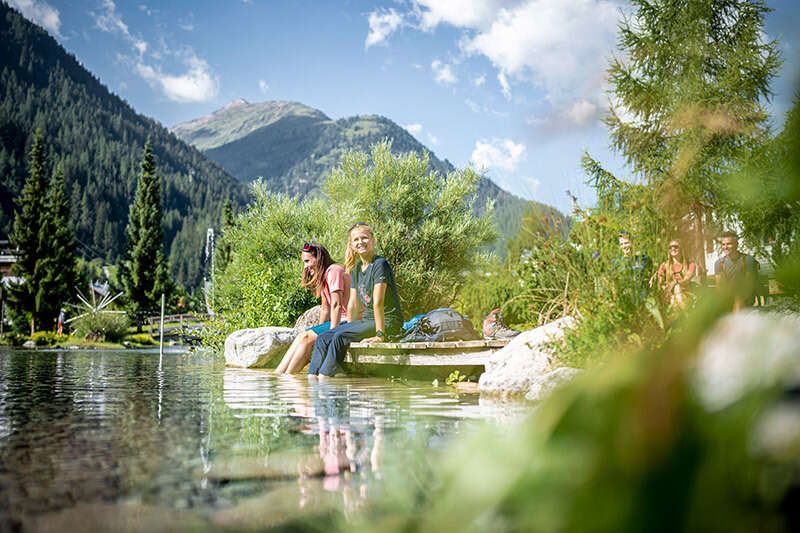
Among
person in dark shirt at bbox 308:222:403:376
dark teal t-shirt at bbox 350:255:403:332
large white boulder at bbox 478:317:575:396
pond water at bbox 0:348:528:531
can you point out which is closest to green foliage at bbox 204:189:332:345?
person in dark shirt at bbox 308:222:403:376

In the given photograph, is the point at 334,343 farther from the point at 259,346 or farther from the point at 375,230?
the point at 375,230

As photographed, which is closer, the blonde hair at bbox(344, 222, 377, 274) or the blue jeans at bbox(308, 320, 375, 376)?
the blue jeans at bbox(308, 320, 375, 376)

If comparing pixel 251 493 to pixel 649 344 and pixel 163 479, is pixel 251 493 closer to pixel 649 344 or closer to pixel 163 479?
pixel 163 479

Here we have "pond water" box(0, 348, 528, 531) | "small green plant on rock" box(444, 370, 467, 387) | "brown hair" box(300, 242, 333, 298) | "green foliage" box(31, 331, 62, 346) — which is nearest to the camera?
"pond water" box(0, 348, 528, 531)

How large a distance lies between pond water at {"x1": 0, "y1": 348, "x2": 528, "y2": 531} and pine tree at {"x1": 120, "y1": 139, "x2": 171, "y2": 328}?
5093cm

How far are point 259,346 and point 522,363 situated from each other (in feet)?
19.1

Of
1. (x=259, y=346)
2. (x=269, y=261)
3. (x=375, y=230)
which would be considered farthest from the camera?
(x=375, y=230)

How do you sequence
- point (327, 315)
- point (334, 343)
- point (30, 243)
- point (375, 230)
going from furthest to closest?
point (30, 243) < point (375, 230) < point (327, 315) < point (334, 343)

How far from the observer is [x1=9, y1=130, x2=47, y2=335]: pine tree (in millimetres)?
43281

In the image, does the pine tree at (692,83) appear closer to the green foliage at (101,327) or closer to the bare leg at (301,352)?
the bare leg at (301,352)

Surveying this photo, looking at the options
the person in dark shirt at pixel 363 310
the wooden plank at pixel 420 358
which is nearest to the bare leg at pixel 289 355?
the person in dark shirt at pixel 363 310

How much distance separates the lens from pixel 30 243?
44156mm

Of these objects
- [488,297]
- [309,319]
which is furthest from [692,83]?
[309,319]

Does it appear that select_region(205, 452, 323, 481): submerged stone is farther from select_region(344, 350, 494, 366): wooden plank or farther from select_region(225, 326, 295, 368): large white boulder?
select_region(225, 326, 295, 368): large white boulder
